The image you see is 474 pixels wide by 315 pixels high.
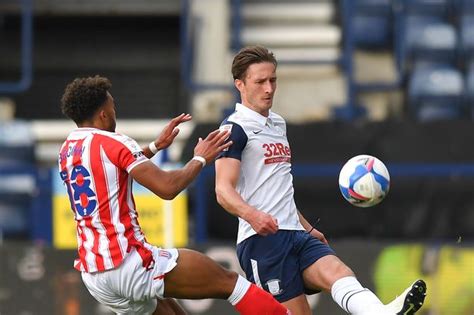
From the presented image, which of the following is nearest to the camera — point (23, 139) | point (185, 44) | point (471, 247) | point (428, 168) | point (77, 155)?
point (77, 155)

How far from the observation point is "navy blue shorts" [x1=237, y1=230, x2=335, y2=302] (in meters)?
6.79

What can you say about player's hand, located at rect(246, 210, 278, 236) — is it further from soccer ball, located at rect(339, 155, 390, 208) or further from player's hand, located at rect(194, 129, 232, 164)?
soccer ball, located at rect(339, 155, 390, 208)

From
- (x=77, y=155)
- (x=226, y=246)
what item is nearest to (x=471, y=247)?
(x=226, y=246)

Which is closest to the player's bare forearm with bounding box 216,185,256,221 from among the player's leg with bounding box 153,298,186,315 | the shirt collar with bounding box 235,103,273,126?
Result: the shirt collar with bounding box 235,103,273,126

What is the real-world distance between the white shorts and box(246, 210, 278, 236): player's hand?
1.51 ft

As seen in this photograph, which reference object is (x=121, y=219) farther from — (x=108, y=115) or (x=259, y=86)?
(x=259, y=86)

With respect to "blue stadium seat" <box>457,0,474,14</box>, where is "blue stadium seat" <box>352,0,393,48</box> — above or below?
below

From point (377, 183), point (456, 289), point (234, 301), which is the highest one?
point (377, 183)

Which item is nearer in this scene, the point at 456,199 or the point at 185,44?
the point at 456,199

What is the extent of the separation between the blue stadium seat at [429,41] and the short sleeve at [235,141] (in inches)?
284

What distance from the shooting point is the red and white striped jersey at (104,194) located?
6.33 m

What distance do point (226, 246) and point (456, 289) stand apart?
196 centimetres

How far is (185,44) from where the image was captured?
13594 mm

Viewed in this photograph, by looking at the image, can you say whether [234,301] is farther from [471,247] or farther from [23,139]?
[23,139]
